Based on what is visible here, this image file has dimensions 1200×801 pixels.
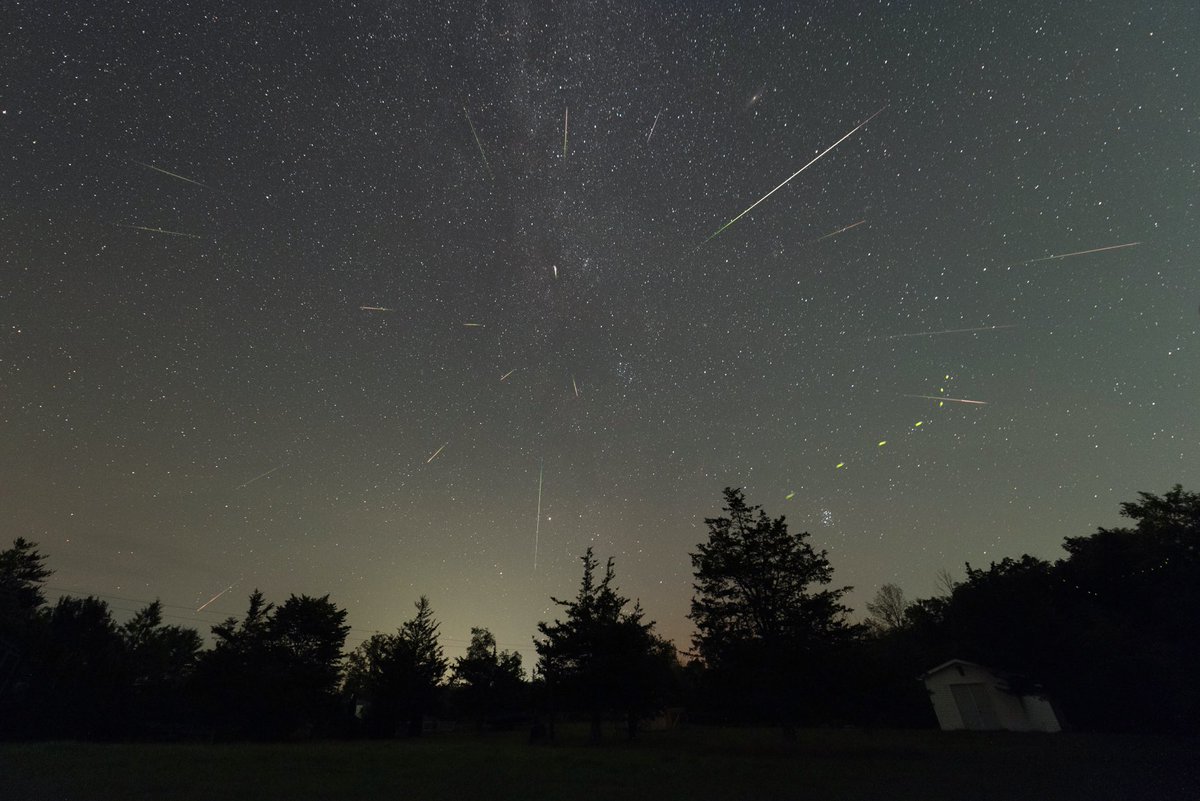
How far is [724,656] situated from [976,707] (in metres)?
23.4

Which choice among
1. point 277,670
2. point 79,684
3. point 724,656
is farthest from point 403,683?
point 724,656

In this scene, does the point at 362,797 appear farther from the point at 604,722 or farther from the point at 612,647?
the point at 604,722

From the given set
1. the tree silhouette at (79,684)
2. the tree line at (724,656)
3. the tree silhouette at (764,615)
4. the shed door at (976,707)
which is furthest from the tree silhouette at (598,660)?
the tree silhouette at (79,684)

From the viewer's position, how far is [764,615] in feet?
90.0

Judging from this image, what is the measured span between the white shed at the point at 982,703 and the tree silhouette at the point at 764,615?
17.2 metres

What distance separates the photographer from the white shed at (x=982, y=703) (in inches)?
1395

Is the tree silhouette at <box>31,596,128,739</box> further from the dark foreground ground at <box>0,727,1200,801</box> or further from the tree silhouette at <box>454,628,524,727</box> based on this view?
the tree silhouette at <box>454,628,524,727</box>

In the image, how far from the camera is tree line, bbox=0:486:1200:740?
26.6 m

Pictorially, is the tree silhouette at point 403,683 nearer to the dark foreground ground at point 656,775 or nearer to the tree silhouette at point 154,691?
the tree silhouette at point 154,691

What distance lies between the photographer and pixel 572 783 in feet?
50.9

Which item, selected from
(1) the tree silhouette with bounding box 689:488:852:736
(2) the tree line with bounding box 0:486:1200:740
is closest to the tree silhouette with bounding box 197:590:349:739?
(2) the tree line with bounding box 0:486:1200:740

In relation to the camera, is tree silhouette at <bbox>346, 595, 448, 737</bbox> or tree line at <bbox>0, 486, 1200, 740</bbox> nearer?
tree line at <bbox>0, 486, 1200, 740</bbox>

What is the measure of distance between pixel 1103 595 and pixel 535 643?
37892mm

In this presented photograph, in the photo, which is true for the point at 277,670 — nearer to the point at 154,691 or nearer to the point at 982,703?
the point at 154,691
